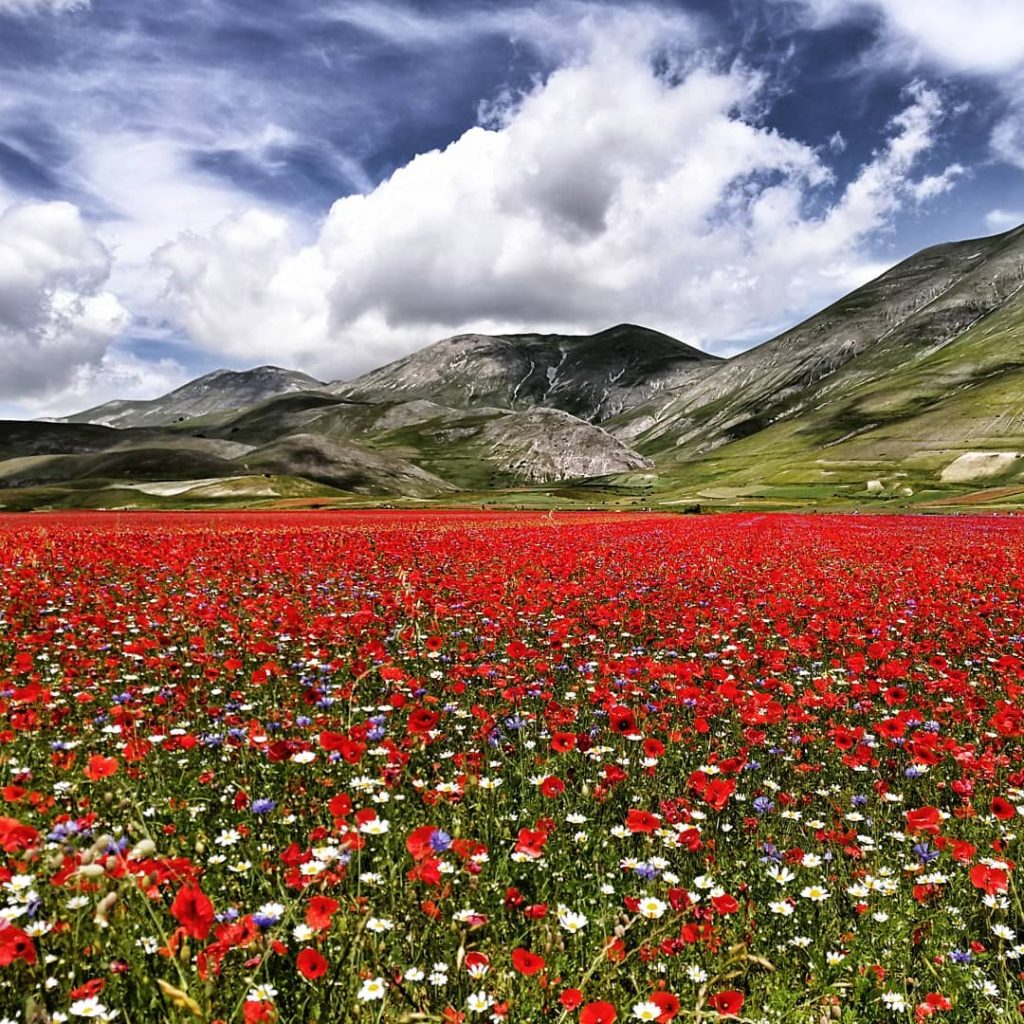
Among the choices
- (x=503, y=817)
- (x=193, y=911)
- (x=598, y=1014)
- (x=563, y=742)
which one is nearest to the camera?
(x=193, y=911)

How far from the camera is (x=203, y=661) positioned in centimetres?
881

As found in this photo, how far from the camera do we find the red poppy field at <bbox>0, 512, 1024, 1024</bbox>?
335 centimetres

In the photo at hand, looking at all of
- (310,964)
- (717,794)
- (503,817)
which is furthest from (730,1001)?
(503,817)

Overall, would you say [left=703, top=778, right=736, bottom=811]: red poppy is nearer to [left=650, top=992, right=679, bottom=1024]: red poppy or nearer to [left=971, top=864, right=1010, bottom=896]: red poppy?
[left=971, top=864, right=1010, bottom=896]: red poppy

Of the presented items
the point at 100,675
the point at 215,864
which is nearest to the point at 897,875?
the point at 215,864

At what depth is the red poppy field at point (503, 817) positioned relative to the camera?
3352mm

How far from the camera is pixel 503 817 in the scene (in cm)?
529

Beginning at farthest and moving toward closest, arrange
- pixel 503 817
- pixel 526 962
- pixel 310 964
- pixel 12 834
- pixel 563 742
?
1. pixel 503 817
2. pixel 563 742
3. pixel 12 834
4. pixel 526 962
5. pixel 310 964

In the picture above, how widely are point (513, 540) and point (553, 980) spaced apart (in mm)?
22042

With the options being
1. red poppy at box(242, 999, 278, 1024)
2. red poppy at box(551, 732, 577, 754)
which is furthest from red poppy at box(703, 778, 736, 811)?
red poppy at box(242, 999, 278, 1024)

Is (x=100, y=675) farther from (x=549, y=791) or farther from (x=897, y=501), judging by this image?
(x=897, y=501)

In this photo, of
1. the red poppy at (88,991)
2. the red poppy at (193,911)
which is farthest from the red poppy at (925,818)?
the red poppy at (88,991)

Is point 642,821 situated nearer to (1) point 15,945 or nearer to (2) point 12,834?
(1) point 15,945

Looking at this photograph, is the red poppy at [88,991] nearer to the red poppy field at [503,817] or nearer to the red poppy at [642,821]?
the red poppy field at [503,817]
